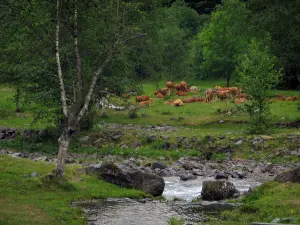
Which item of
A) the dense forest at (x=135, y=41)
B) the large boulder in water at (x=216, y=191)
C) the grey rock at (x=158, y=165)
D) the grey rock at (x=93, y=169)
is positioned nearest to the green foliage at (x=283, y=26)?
the dense forest at (x=135, y=41)

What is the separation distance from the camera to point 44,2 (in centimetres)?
3481

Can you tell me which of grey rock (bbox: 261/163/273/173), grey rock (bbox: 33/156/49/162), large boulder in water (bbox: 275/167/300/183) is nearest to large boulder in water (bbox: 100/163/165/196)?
large boulder in water (bbox: 275/167/300/183)

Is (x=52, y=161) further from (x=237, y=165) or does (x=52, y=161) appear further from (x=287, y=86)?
(x=287, y=86)

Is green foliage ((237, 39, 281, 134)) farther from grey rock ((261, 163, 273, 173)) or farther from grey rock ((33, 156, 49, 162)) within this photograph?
grey rock ((33, 156, 49, 162))

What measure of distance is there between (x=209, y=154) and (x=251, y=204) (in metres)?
18.3

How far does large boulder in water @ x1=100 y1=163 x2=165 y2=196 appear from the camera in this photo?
33250 millimetres

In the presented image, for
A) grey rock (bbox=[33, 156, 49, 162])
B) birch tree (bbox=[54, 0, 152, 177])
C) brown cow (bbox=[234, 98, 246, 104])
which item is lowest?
grey rock (bbox=[33, 156, 49, 162])

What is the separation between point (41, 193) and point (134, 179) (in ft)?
22.1

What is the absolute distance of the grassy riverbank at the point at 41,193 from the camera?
23562 mm

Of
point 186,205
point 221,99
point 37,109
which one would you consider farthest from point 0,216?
point 221,99

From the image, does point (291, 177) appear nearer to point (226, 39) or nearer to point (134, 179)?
point (134, 179)

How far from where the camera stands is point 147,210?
27984 millimetres

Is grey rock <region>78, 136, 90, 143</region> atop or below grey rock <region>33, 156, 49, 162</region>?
atop

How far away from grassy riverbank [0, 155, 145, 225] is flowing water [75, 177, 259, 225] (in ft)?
3.16
